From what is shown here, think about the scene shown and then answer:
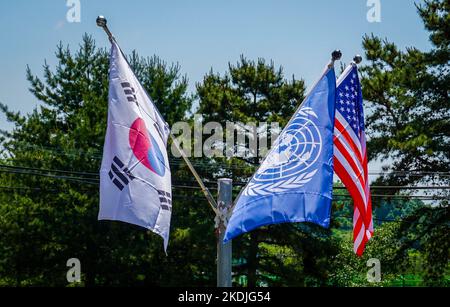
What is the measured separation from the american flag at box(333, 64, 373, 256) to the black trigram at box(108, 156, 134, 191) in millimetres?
3287

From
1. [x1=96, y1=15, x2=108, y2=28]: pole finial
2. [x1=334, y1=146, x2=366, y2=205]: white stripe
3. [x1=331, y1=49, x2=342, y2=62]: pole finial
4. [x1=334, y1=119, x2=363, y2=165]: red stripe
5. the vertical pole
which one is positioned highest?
[x1=96, y1=15, x2=108, y2=28]: pole finial

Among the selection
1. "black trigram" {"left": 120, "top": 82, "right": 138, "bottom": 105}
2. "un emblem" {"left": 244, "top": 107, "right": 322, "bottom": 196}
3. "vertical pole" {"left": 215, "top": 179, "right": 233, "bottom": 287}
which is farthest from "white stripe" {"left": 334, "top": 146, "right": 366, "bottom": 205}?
"black trigram" {"left": 120, "top": 82, "right": 138, "bottom": 105}

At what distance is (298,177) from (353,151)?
202 centimetres

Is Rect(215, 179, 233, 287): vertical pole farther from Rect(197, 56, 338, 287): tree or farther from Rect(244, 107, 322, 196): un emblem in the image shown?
Rect(197, 56, 338, 287): tree

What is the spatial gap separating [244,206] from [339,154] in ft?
7.44

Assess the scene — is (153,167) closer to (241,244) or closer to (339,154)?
(339,154)

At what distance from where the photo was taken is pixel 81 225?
29297mm

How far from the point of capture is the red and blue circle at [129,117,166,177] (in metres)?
9.15

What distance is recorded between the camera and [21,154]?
30219 millimetres

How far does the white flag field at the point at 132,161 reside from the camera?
8.80m

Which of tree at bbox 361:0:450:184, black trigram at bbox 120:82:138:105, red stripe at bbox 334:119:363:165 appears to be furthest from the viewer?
tree at bbox 361:0:450:184

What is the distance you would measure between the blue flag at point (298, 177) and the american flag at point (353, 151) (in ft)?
3.56

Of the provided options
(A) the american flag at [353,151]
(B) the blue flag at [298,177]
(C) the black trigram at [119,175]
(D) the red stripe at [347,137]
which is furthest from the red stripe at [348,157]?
(C) the black trigram at [119,175]
